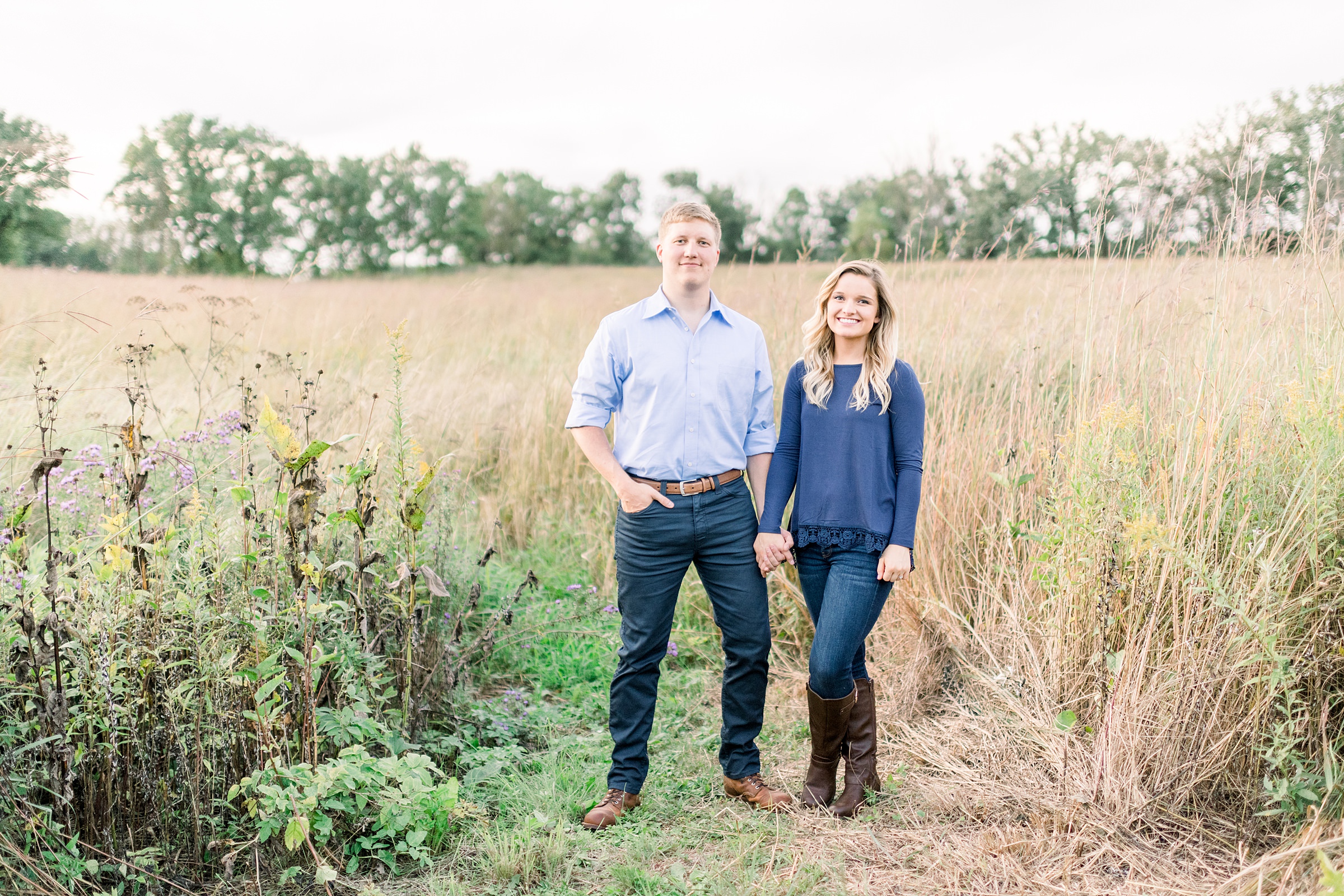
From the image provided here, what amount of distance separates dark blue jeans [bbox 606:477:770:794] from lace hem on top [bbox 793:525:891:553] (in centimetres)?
23

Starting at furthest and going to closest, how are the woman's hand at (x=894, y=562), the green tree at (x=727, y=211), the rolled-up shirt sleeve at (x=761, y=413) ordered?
the green tree at (x=727, y=211)
the rolled-up shirt sleeve at (x=761, y=413)
the woman's hand at (x=894, y=562)

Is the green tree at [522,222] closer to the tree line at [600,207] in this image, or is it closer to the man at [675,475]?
the tree line at [600,207]

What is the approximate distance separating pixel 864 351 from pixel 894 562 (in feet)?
2.27

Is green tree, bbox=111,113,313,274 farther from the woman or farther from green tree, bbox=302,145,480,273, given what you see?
the woman

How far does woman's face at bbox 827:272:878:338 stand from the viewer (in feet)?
8.61

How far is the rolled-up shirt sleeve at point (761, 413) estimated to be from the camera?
2842 millimetres

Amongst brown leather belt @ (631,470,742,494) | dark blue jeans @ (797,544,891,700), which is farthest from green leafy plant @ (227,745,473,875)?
dark blue jeans @ (797,544,891,700)

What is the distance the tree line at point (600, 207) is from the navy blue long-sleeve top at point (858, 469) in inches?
64.1

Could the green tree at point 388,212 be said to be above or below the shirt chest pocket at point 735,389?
above

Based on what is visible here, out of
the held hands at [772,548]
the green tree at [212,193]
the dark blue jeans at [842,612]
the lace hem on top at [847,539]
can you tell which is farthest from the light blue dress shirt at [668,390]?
the green tree at [212,193]

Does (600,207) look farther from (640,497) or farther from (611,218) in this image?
(640,497)

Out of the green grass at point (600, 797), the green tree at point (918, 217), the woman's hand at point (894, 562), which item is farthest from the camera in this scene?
the green tree at point (918, 217)

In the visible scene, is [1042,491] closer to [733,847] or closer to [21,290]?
[733,847]

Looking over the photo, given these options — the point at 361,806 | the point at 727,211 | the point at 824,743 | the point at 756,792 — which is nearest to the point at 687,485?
the point at 824,743
